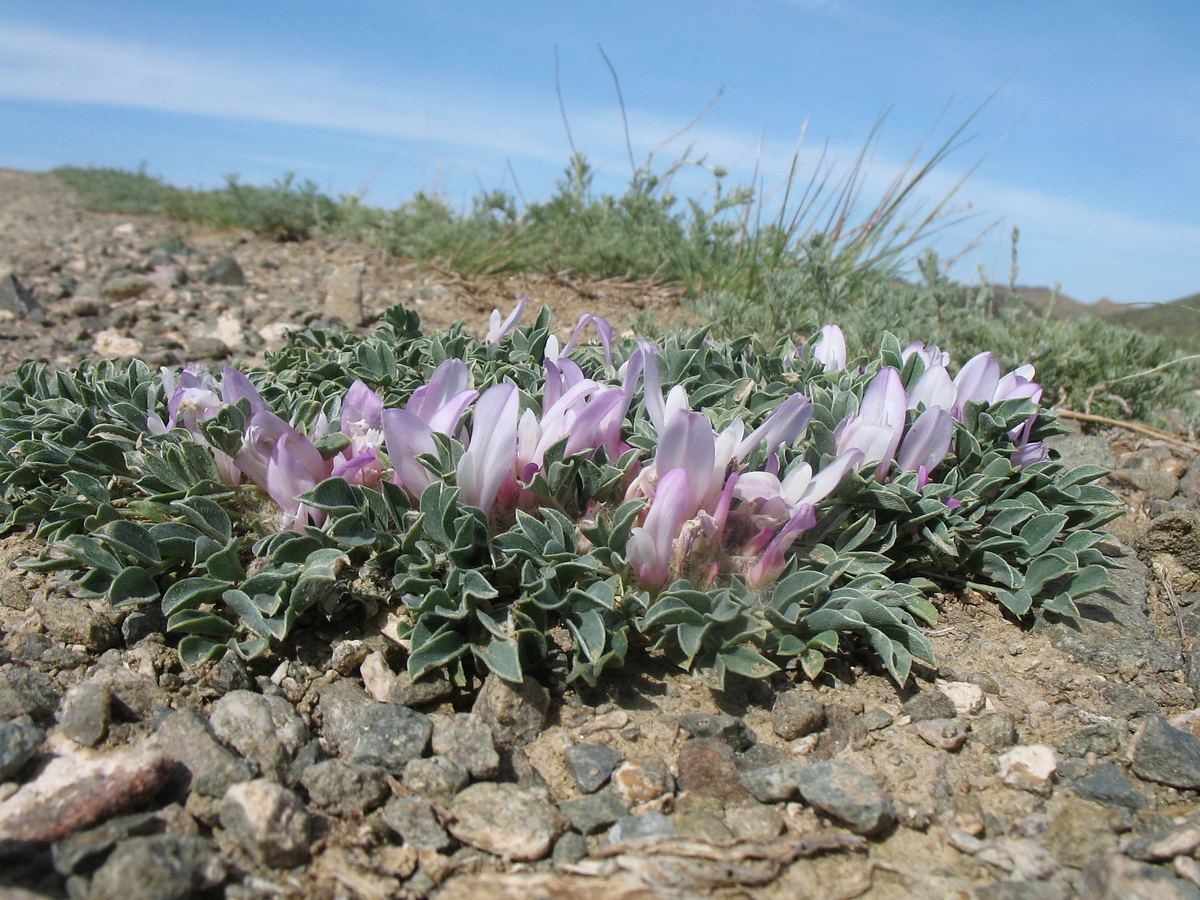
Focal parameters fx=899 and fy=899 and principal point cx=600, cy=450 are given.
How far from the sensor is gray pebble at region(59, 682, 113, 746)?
206 centimetres

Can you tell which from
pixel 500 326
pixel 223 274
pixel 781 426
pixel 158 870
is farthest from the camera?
pixel 223 274

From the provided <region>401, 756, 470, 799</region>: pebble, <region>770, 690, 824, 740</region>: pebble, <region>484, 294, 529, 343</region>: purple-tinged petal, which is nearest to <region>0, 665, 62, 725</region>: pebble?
<region>401, 756, 470, 799</region>: pebble

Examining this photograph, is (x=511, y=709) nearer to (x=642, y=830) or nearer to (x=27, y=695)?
(x=642, y=830)

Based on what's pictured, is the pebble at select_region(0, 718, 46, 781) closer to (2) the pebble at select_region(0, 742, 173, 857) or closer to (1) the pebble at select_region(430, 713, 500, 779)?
(2) the pebble at select_region(0, 742, 173, 857)

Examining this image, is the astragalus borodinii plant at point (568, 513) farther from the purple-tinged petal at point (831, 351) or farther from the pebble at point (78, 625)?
the purple-tinged petal at point (831, 351)

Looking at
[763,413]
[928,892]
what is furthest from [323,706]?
[763,413]

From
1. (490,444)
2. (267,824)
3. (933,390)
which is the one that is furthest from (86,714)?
(933,390)

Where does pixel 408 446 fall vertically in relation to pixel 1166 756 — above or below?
above

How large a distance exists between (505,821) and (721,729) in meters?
0.59

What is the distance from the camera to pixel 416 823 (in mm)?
1902

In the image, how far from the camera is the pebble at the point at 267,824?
1733mm

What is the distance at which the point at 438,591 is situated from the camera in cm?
225

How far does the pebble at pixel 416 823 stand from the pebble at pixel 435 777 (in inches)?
1.7

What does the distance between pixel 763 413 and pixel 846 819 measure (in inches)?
60.4
